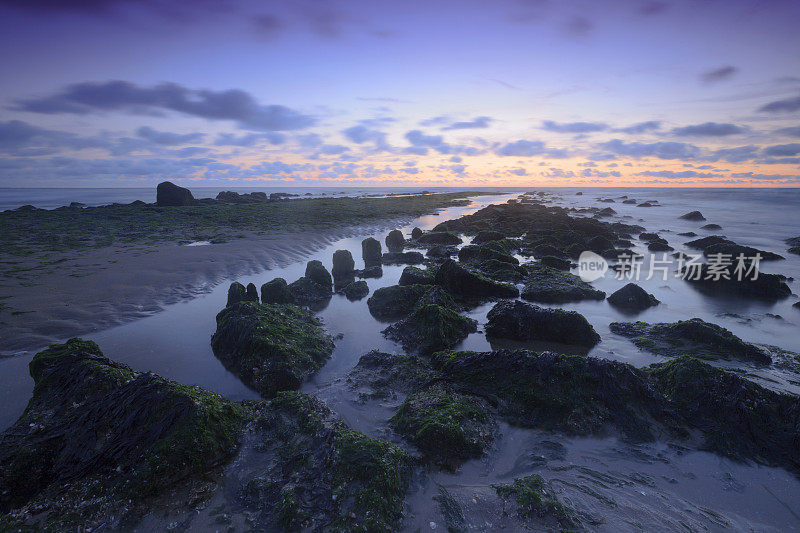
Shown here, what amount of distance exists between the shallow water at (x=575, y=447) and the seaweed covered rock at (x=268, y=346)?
204 millimetres

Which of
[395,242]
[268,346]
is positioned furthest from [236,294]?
[395,242]

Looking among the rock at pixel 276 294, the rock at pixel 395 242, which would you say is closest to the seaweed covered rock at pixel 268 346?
the rock at pixel 276 294

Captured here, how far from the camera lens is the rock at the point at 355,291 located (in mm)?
10383

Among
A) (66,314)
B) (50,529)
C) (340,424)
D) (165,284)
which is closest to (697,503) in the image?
(340,424)

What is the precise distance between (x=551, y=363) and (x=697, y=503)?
2.07 metres

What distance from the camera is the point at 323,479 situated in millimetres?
3469

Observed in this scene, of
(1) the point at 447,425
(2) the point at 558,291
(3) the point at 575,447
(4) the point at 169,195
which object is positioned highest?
(4) the point at 169,195

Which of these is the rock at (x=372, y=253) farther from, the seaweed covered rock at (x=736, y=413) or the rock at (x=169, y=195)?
the rock at (x=169, y=195)

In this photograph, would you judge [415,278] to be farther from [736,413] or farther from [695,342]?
[736,413]

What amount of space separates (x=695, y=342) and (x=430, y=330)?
5.35 metres

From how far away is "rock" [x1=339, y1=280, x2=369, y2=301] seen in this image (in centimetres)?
1038

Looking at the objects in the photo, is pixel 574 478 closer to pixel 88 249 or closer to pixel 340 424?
pixel 340 424

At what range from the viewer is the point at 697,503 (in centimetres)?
344

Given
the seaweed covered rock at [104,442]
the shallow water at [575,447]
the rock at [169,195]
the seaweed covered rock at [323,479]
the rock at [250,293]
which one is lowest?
the shallow water at [575,447]
